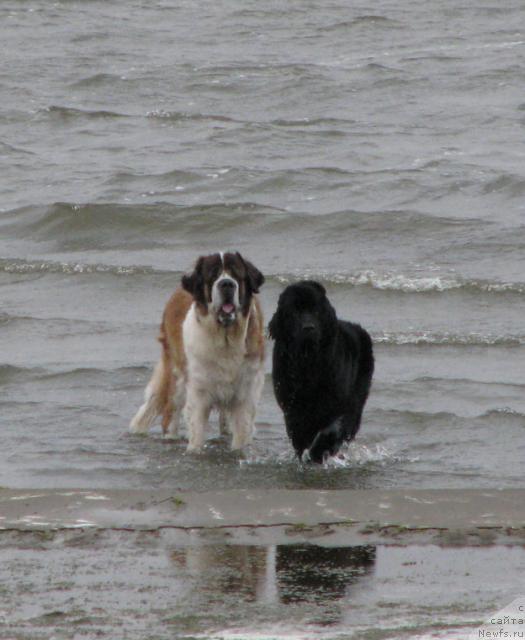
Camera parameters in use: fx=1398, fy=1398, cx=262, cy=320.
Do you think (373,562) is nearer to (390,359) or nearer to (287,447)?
(287,447)

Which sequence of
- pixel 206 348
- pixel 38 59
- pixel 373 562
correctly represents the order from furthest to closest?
1. pixel 38 59
2. pixel 206 348
3. pixel 373 562

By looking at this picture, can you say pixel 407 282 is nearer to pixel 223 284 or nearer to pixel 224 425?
pixel 224 425

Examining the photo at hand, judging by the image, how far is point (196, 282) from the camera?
27.6ft

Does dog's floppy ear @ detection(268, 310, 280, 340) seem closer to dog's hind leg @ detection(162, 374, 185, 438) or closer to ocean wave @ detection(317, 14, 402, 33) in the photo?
dog's hind leg @ detection(162, 374, 185, 438)

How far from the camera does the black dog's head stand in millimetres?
8039

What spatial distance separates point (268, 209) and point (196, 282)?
8.78 metres

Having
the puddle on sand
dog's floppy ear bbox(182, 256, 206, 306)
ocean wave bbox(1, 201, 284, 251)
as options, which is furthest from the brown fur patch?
ocean wave bbox(1, 201, 284, 251)

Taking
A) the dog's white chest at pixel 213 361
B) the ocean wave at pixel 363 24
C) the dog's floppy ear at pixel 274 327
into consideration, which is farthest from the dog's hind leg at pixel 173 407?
the ocean wave at pixel 363 24

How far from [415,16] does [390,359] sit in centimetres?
1916

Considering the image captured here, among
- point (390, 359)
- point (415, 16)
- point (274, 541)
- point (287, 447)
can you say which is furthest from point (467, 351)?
point (415, 16)

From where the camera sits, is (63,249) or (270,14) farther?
(270,14)

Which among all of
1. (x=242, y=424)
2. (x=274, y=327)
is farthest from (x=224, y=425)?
(x=274, y=327)

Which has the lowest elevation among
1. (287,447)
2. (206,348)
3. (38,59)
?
(287,447)

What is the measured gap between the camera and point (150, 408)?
30.9 feet
